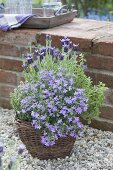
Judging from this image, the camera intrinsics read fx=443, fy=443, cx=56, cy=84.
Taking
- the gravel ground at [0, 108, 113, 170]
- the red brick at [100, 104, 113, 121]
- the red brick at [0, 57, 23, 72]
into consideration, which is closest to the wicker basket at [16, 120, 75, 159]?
the gravel ground at [0, 108, 113, 170]

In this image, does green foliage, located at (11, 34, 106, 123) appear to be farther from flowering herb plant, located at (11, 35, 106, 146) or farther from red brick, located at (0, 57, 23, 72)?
red brick, located at (0, 57, 23, 72)

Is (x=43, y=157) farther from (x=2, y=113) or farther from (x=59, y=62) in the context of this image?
(x=2, y=113)

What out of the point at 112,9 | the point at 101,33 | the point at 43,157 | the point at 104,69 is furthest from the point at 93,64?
the point at 112,9

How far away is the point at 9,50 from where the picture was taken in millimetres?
3275

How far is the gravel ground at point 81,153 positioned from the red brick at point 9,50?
0.55 meters

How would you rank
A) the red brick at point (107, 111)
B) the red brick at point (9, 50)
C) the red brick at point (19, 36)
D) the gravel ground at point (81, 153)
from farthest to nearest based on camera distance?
the red brick at point (9, 50) < the red brick at point (19, 36) < the red brick at point (107, 111) < the gravel ground at point (81, 153)

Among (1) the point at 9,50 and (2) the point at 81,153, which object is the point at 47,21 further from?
(2) the point at 81,153

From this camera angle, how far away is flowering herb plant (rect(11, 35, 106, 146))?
2371 mm

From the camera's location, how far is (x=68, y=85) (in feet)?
7.98

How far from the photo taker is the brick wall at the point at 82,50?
2.85 meters

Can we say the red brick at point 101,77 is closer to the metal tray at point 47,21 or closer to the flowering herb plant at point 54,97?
the flowering herb plant at point 54,97

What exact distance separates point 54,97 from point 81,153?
0.47 m

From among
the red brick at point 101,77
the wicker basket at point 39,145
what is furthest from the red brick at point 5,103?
the wicker basket at point 39,145

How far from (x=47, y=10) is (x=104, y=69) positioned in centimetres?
90
